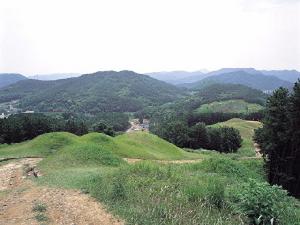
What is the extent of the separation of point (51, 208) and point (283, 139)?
80.2 feet

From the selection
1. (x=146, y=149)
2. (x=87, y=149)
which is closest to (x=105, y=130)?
(x=146, y=149)

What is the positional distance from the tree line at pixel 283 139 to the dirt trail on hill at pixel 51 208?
22187 mm

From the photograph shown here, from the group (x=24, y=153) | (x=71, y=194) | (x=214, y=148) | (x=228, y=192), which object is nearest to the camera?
(x=228, y=192)

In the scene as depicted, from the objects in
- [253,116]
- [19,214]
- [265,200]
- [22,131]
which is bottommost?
[253,116]

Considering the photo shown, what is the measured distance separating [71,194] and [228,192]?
730cm

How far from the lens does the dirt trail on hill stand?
1419 cm

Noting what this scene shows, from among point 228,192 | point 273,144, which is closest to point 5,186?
point 228,192

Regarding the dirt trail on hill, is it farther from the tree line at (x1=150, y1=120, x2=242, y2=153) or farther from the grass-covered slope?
the tree line at (x1=150, y1=120, x2=242, y2=153)

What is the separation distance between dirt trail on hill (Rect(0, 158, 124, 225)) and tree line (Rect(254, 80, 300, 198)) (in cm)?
2219

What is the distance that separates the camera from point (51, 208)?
52.5 ft

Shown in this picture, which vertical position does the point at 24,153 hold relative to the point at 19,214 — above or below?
below

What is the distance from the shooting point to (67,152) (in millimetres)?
32875

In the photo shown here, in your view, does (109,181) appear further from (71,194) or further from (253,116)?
(253,116)

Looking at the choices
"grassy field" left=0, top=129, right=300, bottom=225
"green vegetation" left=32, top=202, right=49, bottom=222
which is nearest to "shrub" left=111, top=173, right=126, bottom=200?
"grassy field" left=0, top=129, right=300, bottom=225
